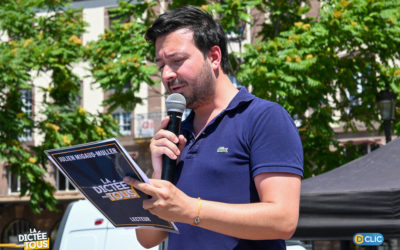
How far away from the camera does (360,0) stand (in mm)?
14320

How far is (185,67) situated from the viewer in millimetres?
2469

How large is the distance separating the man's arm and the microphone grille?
0.45m

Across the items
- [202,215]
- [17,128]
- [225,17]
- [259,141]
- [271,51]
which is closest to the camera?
[202,215]

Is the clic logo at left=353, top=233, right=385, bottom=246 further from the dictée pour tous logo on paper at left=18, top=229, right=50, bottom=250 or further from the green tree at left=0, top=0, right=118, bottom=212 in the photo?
the green tree at left=0, top=0, right=118, bottom=212

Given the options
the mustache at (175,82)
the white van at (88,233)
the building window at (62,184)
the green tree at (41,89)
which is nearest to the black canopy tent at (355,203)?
the white van at (88,233)


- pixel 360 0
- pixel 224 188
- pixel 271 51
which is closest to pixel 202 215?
pixel 224 188

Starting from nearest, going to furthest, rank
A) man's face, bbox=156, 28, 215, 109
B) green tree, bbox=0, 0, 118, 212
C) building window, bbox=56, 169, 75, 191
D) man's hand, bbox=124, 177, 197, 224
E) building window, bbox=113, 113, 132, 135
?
man's hand, bbox=124, 177, 197, 224, man's face, bbox=156, 28, 215, 109, green tree, bbox=0, 0, 118, 212, building window, bbox=113, 113, 132, 135, building window, bbox=56, 169, 75, 191

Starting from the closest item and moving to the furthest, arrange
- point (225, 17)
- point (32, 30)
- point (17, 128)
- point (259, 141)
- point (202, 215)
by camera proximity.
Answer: point (202, 215) → point (259, 141) → point (225, 17) → point (17, 128) → point (32, 30)

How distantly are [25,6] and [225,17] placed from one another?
5.92 metres

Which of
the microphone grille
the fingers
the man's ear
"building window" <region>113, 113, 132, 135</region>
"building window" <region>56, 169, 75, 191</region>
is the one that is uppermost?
the man's ear

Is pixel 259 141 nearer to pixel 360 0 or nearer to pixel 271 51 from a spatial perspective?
pixel 271 51

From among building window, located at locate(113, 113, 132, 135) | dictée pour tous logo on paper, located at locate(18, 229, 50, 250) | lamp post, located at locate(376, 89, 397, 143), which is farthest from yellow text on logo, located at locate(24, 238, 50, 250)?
building window, located at locate(113, 113, 132, 135)

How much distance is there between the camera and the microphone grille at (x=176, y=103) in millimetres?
2492

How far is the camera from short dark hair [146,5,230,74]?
99.7 inches
